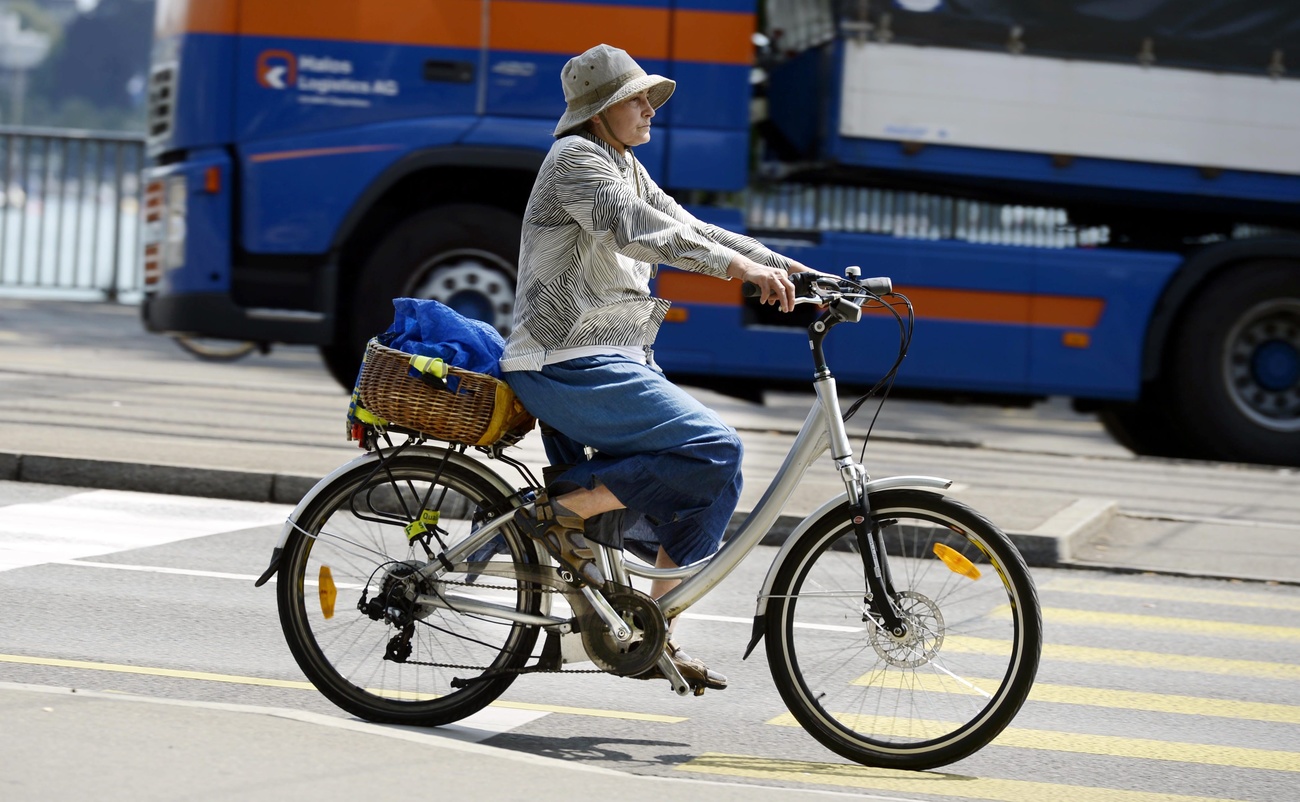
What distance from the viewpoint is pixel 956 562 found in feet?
15.0

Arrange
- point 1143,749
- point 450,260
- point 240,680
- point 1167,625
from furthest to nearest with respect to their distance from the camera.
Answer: point 450,260 → point 1167,625 → point 240,680 → point 1143,749

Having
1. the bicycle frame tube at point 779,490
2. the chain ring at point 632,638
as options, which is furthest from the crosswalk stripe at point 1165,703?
the chain ring at point 632,638

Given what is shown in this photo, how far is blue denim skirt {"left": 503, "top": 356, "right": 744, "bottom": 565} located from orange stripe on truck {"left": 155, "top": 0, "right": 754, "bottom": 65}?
20.8 feet

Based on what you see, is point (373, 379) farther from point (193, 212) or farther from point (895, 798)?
point (193, 212)

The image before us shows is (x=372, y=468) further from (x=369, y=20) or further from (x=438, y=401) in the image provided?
(x=369, y=20)

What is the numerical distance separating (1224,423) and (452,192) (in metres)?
4.98

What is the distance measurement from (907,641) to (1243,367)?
7675 millimetres

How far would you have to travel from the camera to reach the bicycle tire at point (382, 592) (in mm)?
4734

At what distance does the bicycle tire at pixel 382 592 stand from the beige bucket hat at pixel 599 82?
951 millimetres

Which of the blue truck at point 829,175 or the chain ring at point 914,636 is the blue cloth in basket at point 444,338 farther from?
the blue truck at point 829,175

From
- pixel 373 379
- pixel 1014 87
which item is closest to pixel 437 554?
pixel 373 379

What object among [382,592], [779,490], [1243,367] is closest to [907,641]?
[779,490]

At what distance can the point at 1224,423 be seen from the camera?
1152 cm

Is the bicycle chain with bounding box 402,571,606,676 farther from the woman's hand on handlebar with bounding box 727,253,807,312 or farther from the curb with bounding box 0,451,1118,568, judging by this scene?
the curb with bounding box 0,451,1118,568
